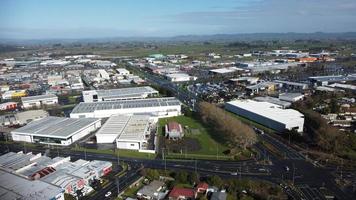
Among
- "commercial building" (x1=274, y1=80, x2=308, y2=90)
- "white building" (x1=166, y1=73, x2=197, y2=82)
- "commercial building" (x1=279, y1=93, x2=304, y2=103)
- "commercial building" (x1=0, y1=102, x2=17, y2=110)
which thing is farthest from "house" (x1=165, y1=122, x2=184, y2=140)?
"white building" (x1=166, y1=73, x2=197, y2=82)

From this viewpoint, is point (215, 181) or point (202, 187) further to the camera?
point (215, 181)

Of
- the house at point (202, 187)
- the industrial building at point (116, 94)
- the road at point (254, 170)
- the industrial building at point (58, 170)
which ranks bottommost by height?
the road at point (254, 170)

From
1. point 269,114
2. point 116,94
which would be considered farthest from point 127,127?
point 116,94

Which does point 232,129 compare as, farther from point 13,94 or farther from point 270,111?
point 13,94

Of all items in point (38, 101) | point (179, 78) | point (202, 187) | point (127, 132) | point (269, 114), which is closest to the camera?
point (202, 187)

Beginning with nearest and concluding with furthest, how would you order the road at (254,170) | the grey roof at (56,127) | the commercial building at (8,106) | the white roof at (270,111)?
the road at (254,170) → the grey roof at (56,127) → the white roof at (270,111) → the commercial building at (8,106)

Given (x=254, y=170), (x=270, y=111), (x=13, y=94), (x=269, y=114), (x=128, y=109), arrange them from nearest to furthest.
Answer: (x=254, y=170), (x=269, y=114), (x=270, y=111), (x=128, y=109), (x=13, y=94)

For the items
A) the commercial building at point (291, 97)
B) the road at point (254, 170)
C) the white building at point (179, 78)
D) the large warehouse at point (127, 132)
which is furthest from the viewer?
the white building at point (179, 78)

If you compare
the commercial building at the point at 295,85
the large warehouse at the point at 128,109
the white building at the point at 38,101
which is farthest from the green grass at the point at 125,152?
the commercial building at the point at 295,85

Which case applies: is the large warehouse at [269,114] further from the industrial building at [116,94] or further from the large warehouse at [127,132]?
the industrial building at [116,94]
